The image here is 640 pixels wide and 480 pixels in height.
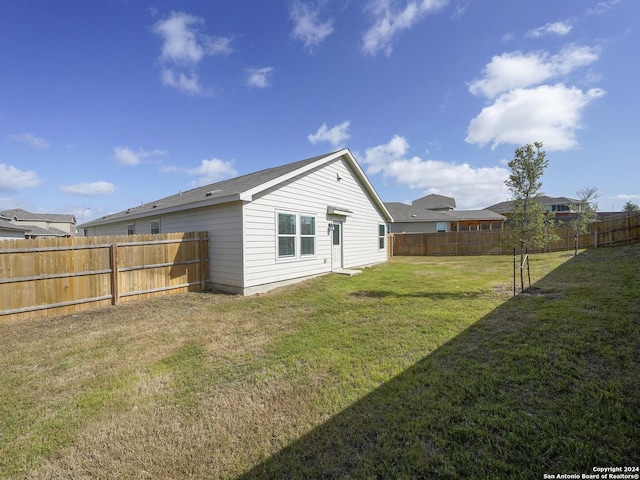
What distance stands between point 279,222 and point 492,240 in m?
17.7

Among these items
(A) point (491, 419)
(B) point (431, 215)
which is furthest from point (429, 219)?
(A) point (491, 419)

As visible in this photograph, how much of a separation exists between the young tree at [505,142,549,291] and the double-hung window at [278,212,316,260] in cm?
614

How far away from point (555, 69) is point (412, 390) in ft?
35.6

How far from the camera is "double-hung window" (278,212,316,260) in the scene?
29.7ft

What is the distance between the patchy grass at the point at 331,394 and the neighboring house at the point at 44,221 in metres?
42.4

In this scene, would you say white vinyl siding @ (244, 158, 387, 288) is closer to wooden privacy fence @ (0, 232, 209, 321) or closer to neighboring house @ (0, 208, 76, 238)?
wooden privacy fence @ (0, 232, 209, 321)

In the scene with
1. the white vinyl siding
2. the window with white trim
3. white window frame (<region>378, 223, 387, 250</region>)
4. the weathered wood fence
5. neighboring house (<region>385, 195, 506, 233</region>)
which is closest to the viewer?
the white vinyl siding

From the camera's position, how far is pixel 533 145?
262 inches

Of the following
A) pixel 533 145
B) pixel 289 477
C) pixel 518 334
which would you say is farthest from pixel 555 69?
pixel 289 477

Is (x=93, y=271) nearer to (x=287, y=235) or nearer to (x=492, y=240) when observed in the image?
(x=287, y=235)

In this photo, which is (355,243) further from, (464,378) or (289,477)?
(289,477)

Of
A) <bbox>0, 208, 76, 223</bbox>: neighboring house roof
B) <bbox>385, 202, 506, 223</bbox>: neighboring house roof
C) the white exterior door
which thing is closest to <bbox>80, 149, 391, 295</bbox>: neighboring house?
the white exterior door

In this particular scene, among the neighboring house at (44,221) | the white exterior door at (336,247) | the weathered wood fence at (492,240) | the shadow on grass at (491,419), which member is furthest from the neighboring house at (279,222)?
the neighboring house at (44,221)

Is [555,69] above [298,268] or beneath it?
above
